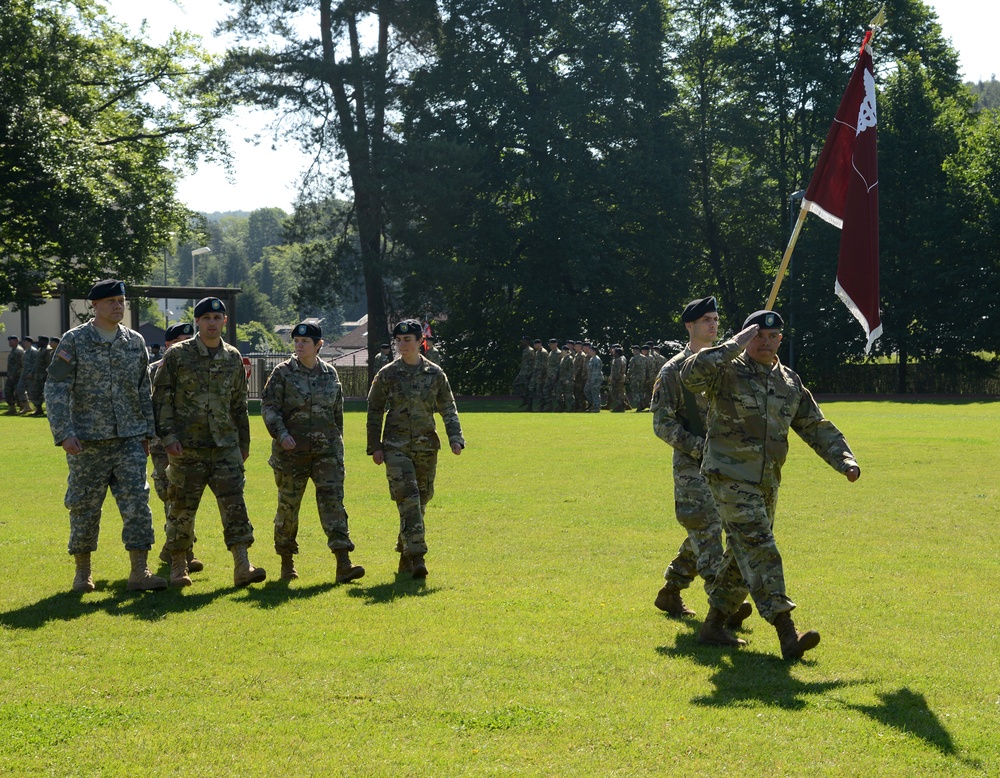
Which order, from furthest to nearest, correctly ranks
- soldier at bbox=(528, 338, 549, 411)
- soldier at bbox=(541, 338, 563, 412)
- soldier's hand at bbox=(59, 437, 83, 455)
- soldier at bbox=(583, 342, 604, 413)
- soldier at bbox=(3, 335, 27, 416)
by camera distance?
soldier at bbox=(528, 338, 549, 411) < soldier at bbox=(541, 338, 563, 412) < soldier at bbox=(583, 342, 604, 413) < soldier at bbox=(3, 335, 27, 416) < soldier's hand at bbox=(59, 437, 83, 455)

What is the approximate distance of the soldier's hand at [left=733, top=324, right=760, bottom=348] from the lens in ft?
22.3

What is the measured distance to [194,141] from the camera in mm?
43500

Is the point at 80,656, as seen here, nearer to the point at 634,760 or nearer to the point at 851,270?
the point at 634,760

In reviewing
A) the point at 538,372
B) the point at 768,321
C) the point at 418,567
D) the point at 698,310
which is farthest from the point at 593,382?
the point at 768,321

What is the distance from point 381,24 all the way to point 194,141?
8.30 m

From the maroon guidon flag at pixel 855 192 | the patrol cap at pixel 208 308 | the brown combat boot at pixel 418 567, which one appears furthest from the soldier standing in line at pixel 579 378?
the patrol cap at pixel 208 308

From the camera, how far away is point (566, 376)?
1486 inches

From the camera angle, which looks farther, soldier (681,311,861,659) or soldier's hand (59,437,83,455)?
soldier's hand (59,437,83,455)

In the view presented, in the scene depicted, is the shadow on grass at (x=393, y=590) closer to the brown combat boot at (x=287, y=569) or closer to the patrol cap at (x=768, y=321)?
the brown combat boot at (x=287, y=569)

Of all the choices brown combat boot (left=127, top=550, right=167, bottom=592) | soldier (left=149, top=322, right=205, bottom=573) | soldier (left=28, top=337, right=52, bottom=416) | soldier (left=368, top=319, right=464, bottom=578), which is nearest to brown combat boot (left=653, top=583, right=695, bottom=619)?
soldier (left=368, top=319, right=464, bottom=578)

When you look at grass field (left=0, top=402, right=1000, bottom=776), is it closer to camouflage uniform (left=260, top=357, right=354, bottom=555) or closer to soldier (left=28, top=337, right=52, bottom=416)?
camouflage uniform (left=260, top=357, right=354, bottom=555)

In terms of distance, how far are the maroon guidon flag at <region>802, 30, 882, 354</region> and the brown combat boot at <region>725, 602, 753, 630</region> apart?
A: 2506 millimetres

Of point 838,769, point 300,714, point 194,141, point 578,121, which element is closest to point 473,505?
point 300,714

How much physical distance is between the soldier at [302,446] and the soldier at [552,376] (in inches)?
1111
